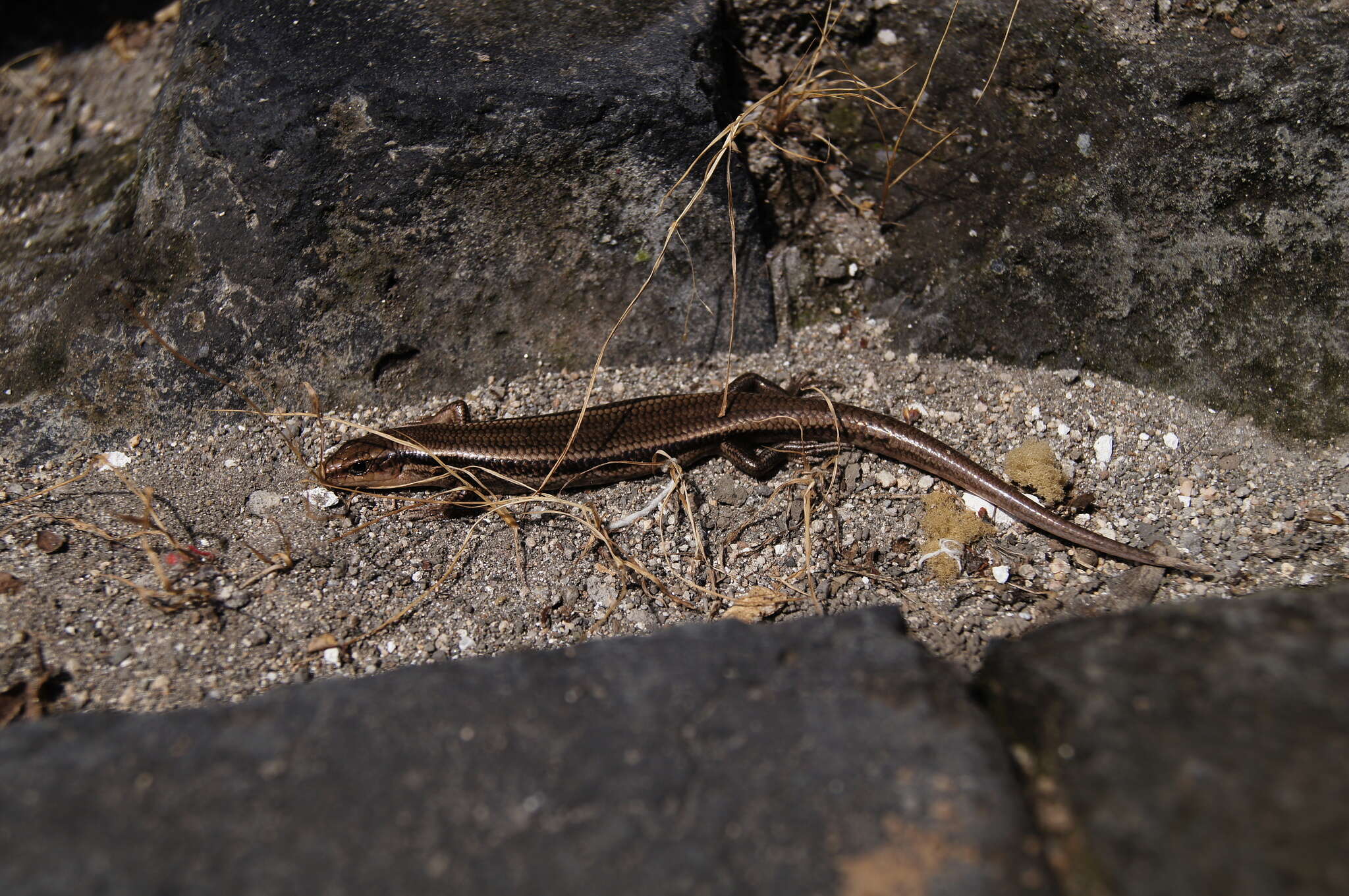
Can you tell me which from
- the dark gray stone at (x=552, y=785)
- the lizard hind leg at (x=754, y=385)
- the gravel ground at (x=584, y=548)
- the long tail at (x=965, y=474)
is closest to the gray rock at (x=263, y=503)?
the gravel ground at (x=584, y=548)

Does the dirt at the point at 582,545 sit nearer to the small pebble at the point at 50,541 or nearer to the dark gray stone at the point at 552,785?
the small pebble at the point at 50,541

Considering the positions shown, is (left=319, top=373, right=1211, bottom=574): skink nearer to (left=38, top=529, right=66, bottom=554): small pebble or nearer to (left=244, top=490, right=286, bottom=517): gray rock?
(left=244, top=490, right=286, bottom=517): gray rock

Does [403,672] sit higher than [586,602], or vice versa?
[403,672]

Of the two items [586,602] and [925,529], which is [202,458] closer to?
[586,602]

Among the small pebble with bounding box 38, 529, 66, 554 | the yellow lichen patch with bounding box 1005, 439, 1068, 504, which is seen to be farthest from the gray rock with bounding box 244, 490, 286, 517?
the yellow lichen patch with bounding box 1005, 439, 1068, 504

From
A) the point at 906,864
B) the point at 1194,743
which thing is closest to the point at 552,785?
the point at 906,864

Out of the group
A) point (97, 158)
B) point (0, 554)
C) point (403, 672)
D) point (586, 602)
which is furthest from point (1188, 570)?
point (97, 158)
